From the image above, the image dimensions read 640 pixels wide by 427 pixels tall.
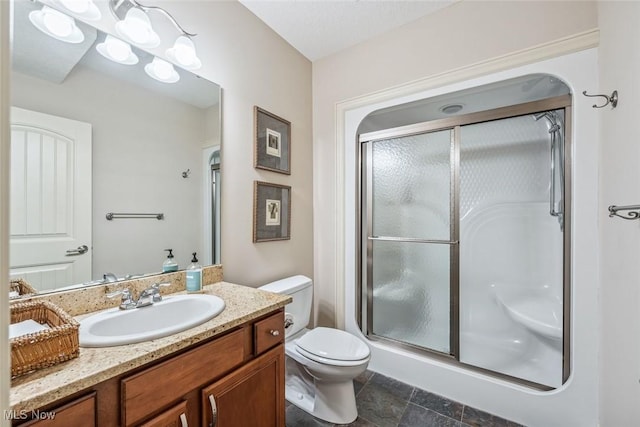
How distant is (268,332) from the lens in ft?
3.71

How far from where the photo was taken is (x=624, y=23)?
106 cm

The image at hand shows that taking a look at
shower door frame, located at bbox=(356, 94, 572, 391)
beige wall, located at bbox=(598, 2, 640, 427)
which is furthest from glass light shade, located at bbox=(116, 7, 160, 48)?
beige wall, located at bbox=(598, 2, 640, 427)

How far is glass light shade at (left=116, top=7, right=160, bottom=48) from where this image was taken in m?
1.15

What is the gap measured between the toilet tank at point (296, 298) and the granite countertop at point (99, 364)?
0.60 metres

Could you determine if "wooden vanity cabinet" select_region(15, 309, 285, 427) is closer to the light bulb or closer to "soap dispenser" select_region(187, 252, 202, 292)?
"soap dispenser" select_region(187, 252, 202, 292)

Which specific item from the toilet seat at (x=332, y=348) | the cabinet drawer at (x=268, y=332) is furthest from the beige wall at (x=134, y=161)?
the toilet seat at (x=332, y=348)

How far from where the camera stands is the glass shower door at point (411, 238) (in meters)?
1.88

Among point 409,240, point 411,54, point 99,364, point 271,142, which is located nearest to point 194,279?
point 99,364

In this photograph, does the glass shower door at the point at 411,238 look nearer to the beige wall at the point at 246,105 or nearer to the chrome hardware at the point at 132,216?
the beige wall at the point at 246,105

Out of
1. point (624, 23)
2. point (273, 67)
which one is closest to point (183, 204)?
point (273, 67)

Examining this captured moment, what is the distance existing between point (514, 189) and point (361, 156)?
128cm

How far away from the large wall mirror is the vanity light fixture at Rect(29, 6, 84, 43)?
0.01 metres

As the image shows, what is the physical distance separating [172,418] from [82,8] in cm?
151

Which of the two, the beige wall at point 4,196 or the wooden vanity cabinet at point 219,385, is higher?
the beige wall at point 4,196
